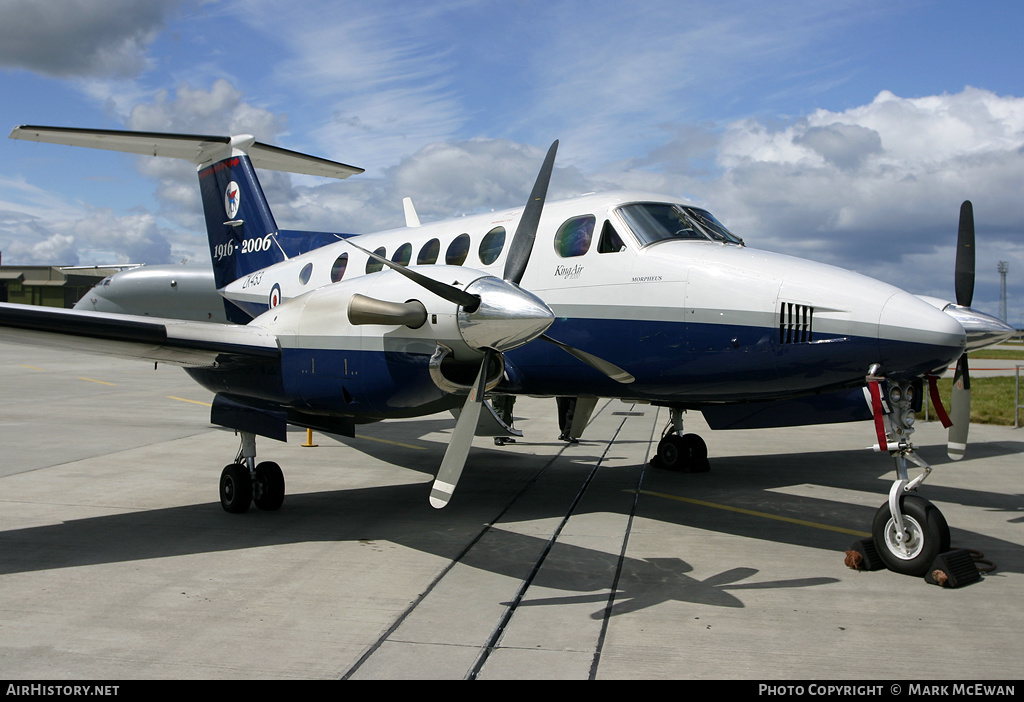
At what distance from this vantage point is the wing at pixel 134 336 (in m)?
6.31

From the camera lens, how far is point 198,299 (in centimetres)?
3403

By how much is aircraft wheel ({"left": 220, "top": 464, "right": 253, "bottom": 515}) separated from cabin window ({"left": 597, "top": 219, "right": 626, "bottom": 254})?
4.50m

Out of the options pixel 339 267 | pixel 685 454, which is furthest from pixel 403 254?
pixel 685 454

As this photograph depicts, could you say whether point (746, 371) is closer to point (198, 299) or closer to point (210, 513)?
point (210, 513)

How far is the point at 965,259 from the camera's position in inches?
301

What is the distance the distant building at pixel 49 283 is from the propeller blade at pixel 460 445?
6010 centimetres

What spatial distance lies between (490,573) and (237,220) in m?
9.13

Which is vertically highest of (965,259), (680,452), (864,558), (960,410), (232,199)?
(232,199)

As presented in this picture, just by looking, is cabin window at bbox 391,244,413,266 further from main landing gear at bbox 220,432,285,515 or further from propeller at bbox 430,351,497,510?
propeller at bbox 430,351,497,510

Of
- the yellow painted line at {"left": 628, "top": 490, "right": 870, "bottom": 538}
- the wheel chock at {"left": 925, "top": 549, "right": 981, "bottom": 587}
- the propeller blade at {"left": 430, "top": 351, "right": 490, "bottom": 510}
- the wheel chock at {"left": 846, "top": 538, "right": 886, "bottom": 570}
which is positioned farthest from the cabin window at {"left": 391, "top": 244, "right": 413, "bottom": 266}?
the wheel chock at {"left": 925, "top": 549, "right": 981, "bottom": 587}

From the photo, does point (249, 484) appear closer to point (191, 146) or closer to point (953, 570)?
point (953, 570)

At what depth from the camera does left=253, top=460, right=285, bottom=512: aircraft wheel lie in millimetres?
8102

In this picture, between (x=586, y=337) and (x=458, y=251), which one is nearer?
(x=586, y=337)

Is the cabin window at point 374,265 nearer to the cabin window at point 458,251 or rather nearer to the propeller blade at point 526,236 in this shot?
the cabin window at point 458,251
